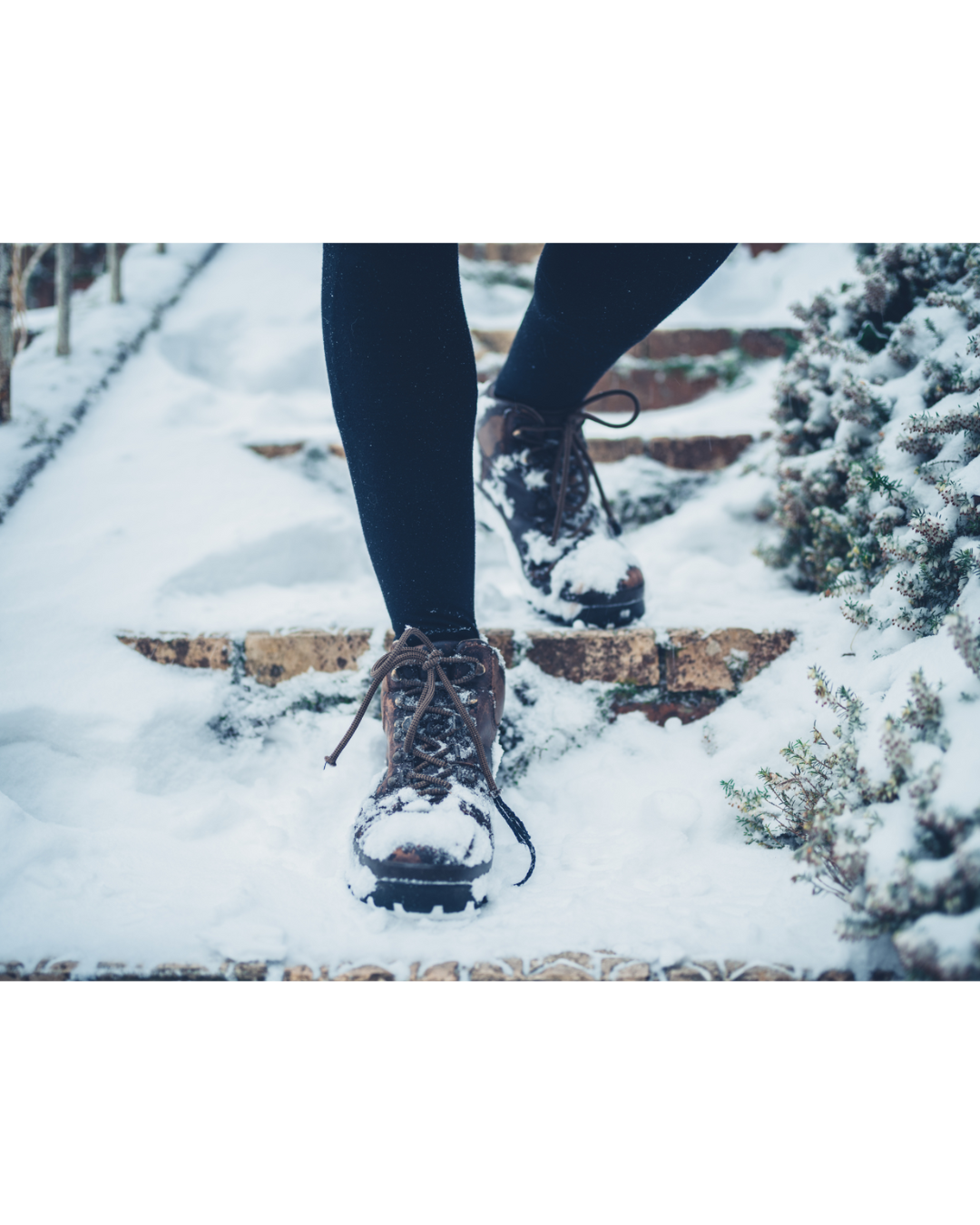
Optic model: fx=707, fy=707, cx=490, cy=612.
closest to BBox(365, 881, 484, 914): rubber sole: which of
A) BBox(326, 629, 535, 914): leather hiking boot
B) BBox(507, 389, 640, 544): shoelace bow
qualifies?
BBox(326, 629, 535, 914): leather hiking boot

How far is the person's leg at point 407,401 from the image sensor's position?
0.76 m

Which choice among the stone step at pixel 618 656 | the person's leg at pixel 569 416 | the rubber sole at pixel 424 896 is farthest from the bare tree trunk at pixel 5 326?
the rubber sole at pixel 424 896

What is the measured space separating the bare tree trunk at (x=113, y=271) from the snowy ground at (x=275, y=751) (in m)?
0.43

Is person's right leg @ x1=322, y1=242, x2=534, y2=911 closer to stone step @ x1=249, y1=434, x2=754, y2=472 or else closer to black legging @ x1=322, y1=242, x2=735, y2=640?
black legging @ x1=322, y1=242, x2=735, y2=640

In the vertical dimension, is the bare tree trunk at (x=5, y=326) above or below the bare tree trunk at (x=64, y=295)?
below

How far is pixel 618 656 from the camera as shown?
3.17 ft

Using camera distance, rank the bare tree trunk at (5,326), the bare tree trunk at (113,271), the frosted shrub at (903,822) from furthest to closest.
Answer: the bare tree trunk at (113,271) → the bare tree trunk at (5,326) → the frosted shrub at (903,822)

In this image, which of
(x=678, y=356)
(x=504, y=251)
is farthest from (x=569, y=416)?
(x=504, y=251)

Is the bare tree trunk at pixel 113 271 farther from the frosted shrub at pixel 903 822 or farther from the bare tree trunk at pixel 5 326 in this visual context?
the frosted shrub at pixel 903 822

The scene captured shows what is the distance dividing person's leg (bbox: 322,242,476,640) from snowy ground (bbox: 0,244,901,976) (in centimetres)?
24

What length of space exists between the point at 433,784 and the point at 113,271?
1690 mm

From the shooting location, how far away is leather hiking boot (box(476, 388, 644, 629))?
3.27ft
